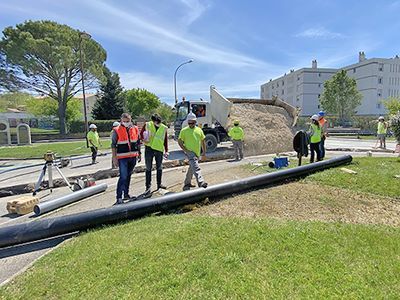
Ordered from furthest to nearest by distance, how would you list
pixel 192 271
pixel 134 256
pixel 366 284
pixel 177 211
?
pixel 177 211, pixel 134 256, pixel 192 271, pixel 366 284

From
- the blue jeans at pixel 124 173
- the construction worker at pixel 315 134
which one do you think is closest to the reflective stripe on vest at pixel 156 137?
the blue jeans at pixel 124 173

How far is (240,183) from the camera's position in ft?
17.1

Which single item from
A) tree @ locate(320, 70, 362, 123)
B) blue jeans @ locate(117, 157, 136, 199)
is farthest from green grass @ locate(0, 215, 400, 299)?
tree @ locate(320, 70, 362, 123)

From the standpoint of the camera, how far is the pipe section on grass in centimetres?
477

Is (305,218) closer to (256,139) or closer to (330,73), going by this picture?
(256,139)

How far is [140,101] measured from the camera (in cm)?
5075

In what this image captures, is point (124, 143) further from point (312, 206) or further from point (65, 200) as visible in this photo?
point (312, 206)

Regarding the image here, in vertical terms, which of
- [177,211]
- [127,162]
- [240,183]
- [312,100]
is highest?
[312,100]

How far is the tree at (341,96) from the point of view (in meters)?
44.5

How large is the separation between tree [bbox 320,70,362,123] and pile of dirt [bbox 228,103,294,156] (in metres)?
37.2

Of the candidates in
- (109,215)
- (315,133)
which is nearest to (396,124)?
(315,133)

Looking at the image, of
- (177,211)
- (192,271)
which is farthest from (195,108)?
(192,271)

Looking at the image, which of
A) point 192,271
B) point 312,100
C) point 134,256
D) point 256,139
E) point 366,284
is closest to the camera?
point 366,284

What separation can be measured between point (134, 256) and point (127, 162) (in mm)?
2635
